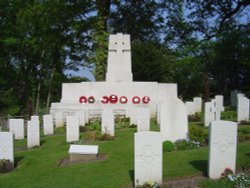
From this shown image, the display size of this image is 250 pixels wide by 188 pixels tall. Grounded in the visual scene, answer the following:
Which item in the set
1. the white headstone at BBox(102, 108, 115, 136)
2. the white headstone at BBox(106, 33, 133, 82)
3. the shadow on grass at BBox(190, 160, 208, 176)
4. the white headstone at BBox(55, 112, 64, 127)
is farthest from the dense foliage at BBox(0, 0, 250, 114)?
the shadow on grass at BBox(190, 160, 208, 176)

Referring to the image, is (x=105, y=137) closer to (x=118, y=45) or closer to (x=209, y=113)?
(x=209, y=113)

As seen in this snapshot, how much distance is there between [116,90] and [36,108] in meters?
11.4

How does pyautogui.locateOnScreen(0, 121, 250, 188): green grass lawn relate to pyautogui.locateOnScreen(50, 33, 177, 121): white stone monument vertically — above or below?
below

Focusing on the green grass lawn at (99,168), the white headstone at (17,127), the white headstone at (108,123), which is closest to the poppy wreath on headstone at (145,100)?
the white headstone at (108,123)

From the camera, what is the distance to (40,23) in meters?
30.5

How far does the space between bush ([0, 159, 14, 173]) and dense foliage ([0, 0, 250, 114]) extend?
19741mm

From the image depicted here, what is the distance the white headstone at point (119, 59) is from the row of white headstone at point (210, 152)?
56.5 feet

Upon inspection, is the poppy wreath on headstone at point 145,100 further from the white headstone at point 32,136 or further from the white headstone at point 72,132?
the white headstone at point 32,136

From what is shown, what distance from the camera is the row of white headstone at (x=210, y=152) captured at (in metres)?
8.00

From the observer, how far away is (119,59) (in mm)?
25422

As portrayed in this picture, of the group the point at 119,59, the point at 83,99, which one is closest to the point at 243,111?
the point at 83,99

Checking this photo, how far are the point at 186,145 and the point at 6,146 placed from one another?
5.44m

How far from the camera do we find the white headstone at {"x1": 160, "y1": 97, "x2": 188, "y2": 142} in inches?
460

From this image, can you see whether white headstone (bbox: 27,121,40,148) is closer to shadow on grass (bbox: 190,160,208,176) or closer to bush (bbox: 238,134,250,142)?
shadow on grass (bbox: 190,160,208,176)
